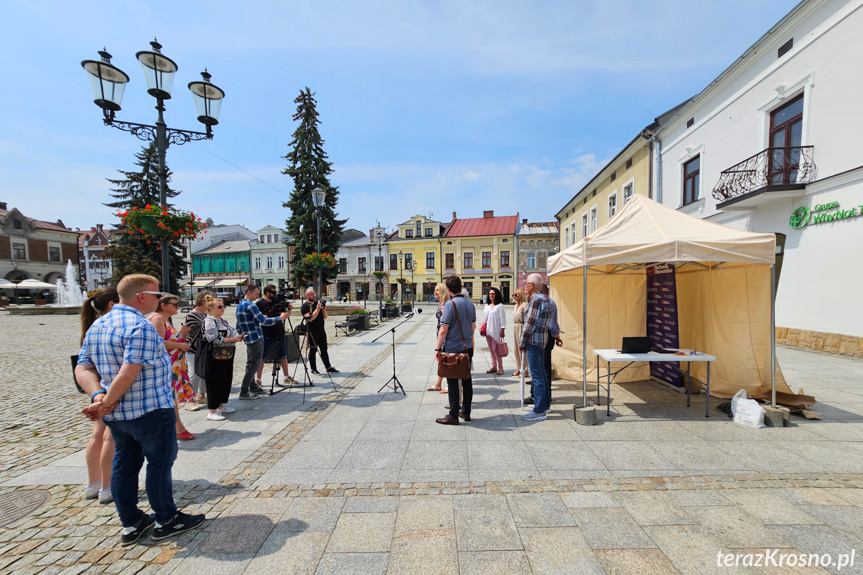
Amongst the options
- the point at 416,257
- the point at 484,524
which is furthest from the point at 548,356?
the point at 416,257

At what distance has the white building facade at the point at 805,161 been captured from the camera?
888cm

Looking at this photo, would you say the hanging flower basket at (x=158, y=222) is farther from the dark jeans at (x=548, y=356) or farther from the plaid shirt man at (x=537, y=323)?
the dark jeans at (x=548, y=356)

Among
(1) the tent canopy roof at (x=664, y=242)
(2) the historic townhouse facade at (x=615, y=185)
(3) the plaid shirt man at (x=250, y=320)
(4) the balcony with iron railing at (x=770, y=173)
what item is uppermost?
(2) the historic townhouse facade at (x=615, y=185)

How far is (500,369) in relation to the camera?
7.45m

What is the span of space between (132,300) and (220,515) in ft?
5.93

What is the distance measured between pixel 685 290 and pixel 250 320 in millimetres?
7202

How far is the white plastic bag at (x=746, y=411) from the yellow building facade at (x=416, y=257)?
4005 cm

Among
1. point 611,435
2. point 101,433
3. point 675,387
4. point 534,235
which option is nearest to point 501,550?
point 611,435

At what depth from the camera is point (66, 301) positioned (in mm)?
39562

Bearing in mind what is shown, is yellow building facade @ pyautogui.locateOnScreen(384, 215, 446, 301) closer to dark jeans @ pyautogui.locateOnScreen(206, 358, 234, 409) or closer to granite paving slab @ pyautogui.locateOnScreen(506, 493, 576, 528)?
dark jeans @ pyautogui.locateOnScreen(206, 358, 234, 409)

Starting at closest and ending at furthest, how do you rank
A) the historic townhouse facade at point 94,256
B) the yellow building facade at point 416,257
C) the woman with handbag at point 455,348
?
the woman with handbag at point 455,348, the yellow building facade at point 416,257, the historic townhouse facade at point 94,256

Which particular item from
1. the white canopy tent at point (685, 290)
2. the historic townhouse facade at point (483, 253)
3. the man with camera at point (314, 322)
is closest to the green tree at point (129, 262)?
the man with camera at point (314, 322)

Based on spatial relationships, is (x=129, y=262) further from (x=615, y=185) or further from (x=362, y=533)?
(x=615, y=185)

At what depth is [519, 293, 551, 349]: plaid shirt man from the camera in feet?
15.3
